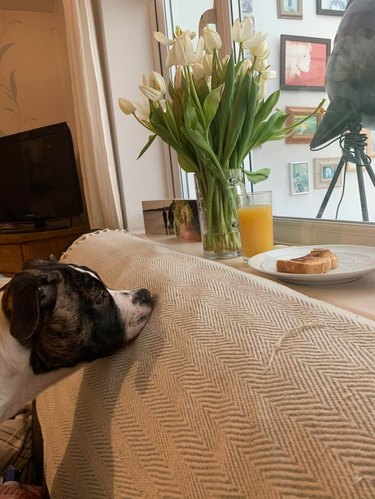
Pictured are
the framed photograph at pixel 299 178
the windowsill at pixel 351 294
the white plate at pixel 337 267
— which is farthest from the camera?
the framed photograph at pixel 299 178

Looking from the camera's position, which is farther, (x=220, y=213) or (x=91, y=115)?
(x=91, y=115)

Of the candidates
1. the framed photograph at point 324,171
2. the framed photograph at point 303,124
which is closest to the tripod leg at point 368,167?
the framed photograph at point 324,171

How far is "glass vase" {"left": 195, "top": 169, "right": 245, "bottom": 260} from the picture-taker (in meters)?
1.07

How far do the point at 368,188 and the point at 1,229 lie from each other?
259 cm

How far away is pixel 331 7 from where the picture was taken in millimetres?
1220

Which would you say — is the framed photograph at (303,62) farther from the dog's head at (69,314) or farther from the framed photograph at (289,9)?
the dog's head at (69,314)

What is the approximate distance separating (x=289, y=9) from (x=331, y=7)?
0.64 ft

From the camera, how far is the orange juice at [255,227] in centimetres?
98

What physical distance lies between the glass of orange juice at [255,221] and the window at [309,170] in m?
0.27

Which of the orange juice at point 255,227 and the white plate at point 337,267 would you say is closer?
the white plate at point 337,267

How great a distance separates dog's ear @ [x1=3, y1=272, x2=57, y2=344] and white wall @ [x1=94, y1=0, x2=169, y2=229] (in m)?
1.52

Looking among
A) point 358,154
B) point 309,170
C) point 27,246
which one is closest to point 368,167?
point 358,154

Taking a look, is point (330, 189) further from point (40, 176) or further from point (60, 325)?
point (40, 176)

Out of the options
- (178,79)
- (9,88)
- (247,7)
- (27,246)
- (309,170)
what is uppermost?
(9,88)
